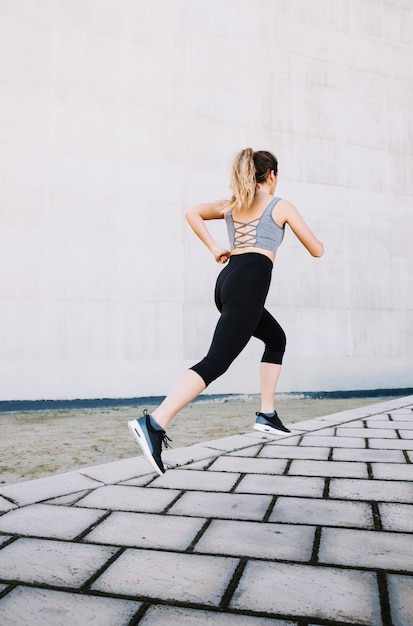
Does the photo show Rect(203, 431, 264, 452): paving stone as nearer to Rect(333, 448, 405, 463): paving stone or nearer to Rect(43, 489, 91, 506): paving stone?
Rect(333, 448, 405, 463): paving stone

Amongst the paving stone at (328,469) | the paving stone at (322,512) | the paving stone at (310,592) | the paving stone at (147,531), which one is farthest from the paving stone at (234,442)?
the paving stone at (310,592)

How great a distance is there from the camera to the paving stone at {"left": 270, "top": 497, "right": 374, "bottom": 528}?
5.56ft

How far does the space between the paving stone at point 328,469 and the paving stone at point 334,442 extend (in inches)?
16.5

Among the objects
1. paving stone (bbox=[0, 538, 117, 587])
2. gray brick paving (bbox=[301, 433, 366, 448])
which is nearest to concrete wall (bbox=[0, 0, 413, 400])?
gray brick paving (bbox=[301, 433, 366, 448])

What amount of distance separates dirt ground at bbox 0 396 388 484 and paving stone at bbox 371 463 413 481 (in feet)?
4.15

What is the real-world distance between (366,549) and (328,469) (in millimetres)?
931

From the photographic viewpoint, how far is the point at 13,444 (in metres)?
3.25

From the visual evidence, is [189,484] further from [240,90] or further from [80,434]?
[240,90]

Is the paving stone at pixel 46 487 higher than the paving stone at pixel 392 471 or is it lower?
higher

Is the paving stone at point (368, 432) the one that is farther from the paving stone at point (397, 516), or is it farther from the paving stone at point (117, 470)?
the paving stone at point (117, 470)

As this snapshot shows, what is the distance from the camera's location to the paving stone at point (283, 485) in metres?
2.03

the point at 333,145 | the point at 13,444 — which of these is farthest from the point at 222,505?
the point at 333,145

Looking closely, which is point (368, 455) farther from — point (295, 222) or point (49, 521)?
point (49, 521)

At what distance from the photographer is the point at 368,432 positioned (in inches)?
131
